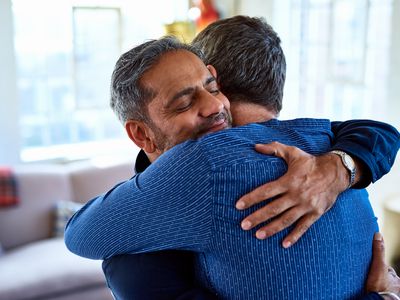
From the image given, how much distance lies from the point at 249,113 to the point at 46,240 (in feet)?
9.31

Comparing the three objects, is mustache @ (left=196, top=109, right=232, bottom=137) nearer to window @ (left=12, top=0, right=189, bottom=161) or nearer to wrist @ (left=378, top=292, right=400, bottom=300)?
wrist @ (left=378, top=292, right=400, bottom=300)

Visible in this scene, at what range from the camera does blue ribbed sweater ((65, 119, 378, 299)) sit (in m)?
0.92

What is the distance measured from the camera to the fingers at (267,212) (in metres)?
0.92

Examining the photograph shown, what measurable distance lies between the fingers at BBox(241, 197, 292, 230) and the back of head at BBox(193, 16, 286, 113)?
28 centimetres

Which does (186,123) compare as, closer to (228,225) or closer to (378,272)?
(228,225)

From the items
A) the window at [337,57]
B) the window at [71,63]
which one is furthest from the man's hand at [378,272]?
the window at [71,63]

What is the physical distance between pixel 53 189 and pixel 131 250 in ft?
9.66

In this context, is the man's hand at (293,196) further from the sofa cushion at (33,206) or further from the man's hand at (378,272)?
Result: the sofa cushion at (33,206)

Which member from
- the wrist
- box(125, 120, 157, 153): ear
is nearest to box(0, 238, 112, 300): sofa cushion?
box(125, 120, 157, 153): ear

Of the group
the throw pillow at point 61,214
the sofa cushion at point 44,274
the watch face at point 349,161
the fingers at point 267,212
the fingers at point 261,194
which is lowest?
the sofa cushion at point 44,274

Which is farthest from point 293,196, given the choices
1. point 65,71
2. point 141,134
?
point 65,71

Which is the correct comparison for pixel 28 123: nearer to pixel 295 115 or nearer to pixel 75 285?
pixel 75 285

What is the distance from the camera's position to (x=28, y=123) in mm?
4375

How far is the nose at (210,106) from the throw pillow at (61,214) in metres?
2.75
